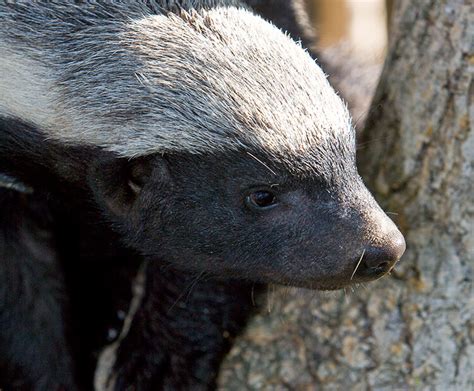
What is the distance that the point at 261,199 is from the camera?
12.4 ft

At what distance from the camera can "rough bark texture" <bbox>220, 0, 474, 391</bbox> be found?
4340mm

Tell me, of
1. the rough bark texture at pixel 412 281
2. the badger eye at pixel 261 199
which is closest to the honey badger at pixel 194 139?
the badger eye at pixel 261 199

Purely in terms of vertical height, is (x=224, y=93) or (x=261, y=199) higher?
(x=224, y=93)

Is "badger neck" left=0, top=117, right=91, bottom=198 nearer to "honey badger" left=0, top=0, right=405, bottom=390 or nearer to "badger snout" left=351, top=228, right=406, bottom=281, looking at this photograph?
"honey badger" left=0, top=0, right=405, bottom=390

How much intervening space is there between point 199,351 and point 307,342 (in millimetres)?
628

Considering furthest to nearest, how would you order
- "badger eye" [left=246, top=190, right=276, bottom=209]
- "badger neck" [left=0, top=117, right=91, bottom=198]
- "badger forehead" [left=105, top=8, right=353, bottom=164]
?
"badger neck" [left=0, top=117, right=91, bottom=198] → "badger eye" [left=246, top=190, right=276, bottom=209] → "badger forehead" [left=105, top=8, right=353, bottom=164]

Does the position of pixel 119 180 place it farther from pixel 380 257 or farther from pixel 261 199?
pixel 380 257

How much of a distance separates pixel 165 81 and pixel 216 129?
0.26 metres

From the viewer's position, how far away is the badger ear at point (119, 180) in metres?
3.82

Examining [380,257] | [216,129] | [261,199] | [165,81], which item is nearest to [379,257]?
[380,257]

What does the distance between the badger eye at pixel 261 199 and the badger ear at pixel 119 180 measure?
1.22ft

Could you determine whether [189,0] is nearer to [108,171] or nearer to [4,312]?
[108,171]

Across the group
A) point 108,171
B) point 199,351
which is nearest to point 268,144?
point 108,171

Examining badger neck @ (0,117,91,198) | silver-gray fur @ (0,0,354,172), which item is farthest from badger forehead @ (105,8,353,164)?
badger neck @ (0,117,91,198)
